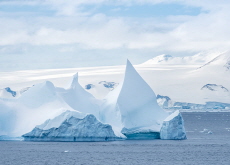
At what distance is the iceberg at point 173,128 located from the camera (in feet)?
136

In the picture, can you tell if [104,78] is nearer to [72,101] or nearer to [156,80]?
[156,80]

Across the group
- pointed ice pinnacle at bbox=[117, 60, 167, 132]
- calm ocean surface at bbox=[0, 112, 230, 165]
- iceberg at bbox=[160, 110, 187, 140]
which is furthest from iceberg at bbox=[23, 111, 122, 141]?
iceberg at bbox=[160, 110, 187, 140]

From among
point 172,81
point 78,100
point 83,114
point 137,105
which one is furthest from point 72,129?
point 172,81

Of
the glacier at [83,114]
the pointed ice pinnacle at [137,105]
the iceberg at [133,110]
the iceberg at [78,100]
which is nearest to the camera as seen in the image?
the glacier at [83,114]

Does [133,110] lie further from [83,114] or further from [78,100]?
[83,114]

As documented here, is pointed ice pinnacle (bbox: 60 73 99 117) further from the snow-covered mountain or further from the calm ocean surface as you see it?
the snow-covered mountain

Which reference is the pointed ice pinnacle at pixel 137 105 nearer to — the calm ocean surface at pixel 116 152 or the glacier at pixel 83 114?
the glacier at pixel 83 114

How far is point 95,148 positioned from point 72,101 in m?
7.20

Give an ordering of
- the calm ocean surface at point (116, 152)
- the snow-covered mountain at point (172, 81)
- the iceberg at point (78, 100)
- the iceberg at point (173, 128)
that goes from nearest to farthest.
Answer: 1. the calm ocean surface at point (116, 152)
2. the iceberg at point (173, 128)
3. the iceberg at point (78, 100)
4. the snow-covered mountain at point (172, 81)

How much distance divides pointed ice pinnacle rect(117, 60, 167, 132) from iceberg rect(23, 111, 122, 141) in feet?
8.23

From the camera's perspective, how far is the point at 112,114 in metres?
43.8

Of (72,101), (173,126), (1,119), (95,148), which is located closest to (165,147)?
(173,126)

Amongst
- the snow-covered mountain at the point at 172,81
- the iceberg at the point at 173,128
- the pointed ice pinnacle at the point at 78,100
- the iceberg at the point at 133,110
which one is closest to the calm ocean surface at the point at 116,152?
the iceberg at the point at 173,128

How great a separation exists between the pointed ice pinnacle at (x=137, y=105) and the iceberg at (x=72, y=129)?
8.23 feet
